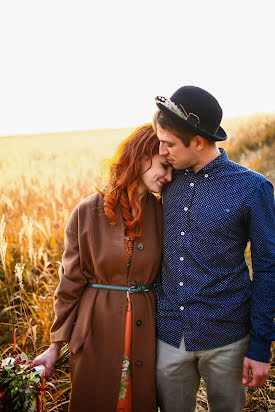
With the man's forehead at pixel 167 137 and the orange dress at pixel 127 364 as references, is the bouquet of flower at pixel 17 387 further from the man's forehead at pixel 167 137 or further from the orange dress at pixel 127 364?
the man's forehead at pixel 167 137

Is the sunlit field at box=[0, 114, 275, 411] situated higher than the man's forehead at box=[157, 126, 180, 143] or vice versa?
the man's forehead at box=[157, 126, 180, 143]

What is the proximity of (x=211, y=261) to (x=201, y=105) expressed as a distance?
0.89m

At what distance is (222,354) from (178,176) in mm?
1097

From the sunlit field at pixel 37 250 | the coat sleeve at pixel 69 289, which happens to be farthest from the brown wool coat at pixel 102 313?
the sunlit field at pixel 37 250

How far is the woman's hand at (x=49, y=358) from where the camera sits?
226 cm

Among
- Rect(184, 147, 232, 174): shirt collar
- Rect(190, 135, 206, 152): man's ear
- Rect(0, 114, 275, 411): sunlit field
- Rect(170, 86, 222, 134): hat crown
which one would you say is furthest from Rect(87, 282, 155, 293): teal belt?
Rect(170, 86, 222, 134): hat crown

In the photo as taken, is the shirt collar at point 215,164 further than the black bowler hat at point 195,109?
Yes

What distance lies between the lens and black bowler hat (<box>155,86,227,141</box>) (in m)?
2.09

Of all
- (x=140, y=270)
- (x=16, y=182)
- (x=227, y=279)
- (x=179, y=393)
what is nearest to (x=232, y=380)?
(x=179, y=393)

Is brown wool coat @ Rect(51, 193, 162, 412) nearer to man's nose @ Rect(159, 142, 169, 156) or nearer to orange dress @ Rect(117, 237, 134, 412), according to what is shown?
orange dress @ Rect(117, 237, 134, 412)

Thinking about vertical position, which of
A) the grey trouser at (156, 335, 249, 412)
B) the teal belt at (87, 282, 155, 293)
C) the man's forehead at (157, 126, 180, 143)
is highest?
the man's forehead at (157, 126, 180, 143)

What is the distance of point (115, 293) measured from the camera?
2.25 metres

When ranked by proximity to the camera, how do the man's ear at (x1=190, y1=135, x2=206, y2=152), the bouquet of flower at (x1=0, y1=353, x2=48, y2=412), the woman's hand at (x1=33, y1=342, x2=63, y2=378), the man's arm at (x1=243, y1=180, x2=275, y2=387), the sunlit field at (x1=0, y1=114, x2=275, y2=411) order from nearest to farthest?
the bouquet of flower at (x1=0, y1=353, x2=48, y2=412) < the man's arm at (x1=243, y1=180, x2=275, y2=387) < the man's ear at (x1=190, y1=135, x2=206, y2=152) < the woman's hand at (x1=33, y1=342, x2=63, y2=378) < the sunlit field at (x1=0, y1=114, x2=275, y2=411)

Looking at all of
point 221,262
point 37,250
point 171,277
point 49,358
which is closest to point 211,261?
point 221,262
